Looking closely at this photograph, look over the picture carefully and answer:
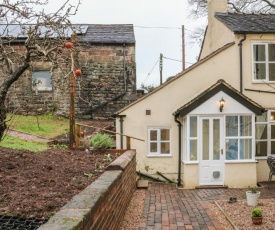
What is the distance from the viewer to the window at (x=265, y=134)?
551 inches

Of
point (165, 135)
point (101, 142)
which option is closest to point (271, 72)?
point (165, 135)

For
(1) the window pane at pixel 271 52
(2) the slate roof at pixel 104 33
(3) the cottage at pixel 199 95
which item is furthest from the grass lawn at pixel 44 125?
(1) the window pane at pixel 271 52

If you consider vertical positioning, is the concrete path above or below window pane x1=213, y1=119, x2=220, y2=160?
below

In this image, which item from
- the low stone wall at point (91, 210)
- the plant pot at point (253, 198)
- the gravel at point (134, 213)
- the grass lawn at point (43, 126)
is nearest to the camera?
the low stone wall at point (91, 210)

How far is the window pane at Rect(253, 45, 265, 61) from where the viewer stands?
14.1m

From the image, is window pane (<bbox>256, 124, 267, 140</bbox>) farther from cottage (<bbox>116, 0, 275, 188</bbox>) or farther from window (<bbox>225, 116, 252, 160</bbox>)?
window (<bbox>225, 116, 252, 160</bbox>)

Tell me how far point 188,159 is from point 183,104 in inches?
95.0

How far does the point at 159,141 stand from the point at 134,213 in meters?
6.66

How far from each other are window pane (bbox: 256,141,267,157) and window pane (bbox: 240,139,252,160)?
804mm

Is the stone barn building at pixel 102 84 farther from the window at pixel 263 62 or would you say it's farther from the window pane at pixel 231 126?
the window pane at pixel 231 126

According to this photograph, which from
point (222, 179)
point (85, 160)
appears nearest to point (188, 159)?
point (222, 179)

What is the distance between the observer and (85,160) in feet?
26.6

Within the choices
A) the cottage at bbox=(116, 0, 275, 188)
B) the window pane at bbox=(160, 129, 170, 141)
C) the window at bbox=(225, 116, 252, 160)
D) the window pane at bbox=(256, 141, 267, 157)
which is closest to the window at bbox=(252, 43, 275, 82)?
the cottage at bbox=(116, 0, 275, 188)

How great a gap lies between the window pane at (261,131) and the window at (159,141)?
3.74 metres
